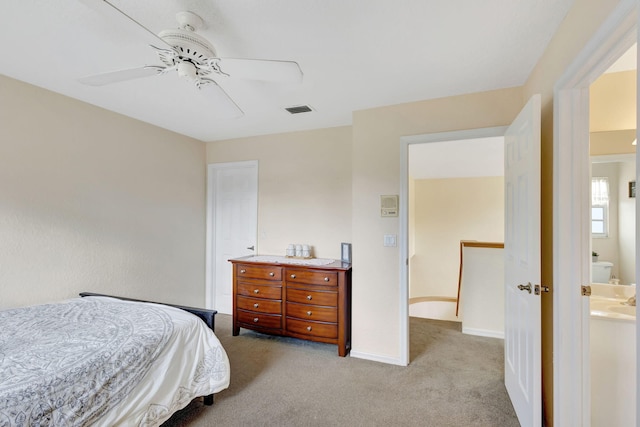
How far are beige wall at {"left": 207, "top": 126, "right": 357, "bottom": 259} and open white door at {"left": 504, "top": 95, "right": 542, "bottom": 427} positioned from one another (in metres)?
1.65

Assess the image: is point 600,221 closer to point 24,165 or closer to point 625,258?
point 625,258

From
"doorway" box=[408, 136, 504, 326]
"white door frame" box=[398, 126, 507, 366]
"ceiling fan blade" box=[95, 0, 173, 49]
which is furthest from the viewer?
"doorway" box=[408, 136, 504, 326]

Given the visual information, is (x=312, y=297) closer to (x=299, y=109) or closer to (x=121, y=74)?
(x=299, y=109)

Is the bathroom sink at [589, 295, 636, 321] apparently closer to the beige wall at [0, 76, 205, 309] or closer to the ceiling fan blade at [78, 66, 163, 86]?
the ceiling fan blade at [78, 66, 163, 86]

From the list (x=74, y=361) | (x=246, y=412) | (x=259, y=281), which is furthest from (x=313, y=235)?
(x=74, y=361)

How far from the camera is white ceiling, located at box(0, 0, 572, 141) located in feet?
4.92

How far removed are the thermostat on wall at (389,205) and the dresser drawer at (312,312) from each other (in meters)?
1.07

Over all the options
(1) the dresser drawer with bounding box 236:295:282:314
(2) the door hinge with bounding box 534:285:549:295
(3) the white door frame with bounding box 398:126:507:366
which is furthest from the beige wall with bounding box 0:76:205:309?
(2) the door hinge with bounding box 534:285:549:295

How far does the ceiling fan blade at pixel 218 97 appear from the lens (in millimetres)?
1766

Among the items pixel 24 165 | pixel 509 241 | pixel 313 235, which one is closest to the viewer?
pixel 509 241

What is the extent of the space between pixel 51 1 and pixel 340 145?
2523 mm

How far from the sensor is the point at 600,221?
2.26 meters

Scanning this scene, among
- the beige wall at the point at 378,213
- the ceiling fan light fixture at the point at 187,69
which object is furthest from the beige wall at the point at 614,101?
the ceiling fan light fixture at the point at 187,69

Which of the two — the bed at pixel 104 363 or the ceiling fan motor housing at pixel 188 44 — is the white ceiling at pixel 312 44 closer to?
the ceiling fan motor housing at pixel 188 44
